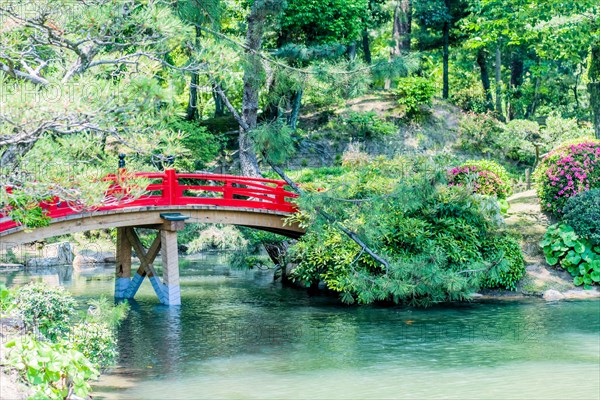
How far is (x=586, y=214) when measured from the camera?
19.3 metres

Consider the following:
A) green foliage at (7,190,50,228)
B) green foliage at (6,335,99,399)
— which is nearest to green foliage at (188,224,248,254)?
green foliage at (7,190,50,228)

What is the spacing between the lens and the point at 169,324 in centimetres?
1642

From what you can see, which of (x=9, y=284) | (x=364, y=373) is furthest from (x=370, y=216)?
(x=9, y=284)

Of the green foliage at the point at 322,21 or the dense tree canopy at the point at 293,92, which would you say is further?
the green foliage at the point at 322,21

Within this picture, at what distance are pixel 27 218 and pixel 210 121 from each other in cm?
2151

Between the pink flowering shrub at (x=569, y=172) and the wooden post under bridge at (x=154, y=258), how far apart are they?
31.4ft

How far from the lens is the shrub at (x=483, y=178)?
68.7 ft

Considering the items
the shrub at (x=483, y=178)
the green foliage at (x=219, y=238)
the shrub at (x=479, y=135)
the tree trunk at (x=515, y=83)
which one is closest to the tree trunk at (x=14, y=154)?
the shrub at (x=483, y=178)

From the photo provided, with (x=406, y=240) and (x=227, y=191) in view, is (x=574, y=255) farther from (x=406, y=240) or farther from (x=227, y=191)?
(x=227, y=191)

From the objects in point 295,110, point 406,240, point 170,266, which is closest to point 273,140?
point 406,240

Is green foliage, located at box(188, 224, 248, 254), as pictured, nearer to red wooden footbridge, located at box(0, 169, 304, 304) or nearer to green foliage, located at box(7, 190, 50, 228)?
red wooden footbridge, located at box(0, 169, 304, 304)

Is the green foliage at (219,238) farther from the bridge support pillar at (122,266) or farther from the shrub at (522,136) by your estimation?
the shrub at (522,136)

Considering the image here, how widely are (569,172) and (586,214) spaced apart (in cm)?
159

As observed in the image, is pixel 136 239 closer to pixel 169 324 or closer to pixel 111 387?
pixel 169 324
